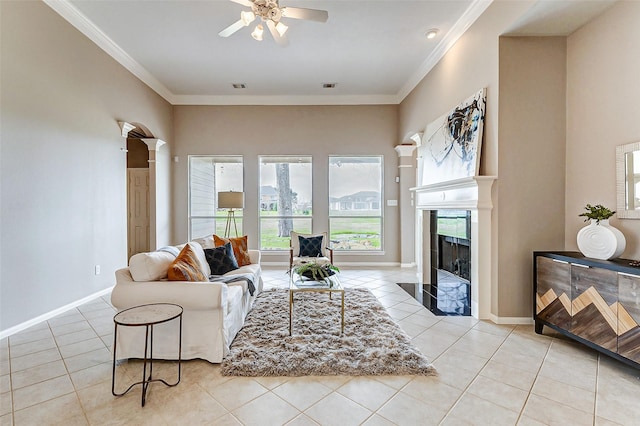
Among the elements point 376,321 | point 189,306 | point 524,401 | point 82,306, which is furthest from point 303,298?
point 82,306

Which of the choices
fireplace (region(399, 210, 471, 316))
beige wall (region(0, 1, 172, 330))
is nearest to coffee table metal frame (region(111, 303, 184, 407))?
beige wall (region(0, 1, 172, 330))

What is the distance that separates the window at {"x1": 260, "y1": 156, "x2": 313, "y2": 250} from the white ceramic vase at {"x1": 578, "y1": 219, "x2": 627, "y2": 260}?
A: 172 inches

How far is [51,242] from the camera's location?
10.4 ft

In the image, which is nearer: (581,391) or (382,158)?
(581,391)

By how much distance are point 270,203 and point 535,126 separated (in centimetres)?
457

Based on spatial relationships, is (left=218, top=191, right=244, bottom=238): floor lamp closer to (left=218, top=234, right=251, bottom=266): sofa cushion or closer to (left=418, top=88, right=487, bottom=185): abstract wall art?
(left=218, top=234, right=251, bottom=266): sofa cushion

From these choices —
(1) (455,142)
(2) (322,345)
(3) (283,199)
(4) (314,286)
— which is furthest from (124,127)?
(1) (455,142)

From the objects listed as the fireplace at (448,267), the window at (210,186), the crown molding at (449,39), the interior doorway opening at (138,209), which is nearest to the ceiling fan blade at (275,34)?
the crown molding at (449,39)

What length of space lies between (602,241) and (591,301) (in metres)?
0.50

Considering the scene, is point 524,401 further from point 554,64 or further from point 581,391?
point 554,64

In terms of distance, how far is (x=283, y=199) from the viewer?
610 cm

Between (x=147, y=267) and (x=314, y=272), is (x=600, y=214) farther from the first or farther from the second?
(x=147, y=267)

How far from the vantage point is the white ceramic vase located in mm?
2303

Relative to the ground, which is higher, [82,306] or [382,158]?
[382,158]
